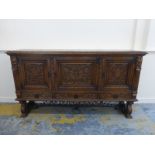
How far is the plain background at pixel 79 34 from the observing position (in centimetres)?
234

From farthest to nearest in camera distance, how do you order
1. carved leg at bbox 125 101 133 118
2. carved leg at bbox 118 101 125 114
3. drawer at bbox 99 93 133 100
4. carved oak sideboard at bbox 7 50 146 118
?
carved leg at bbox 118 101 125 114, carved leg at bbox 125 101 133 118, drawer at bbox 99 93 133 100, carved oak sideboard at bbox 7 50 146 118

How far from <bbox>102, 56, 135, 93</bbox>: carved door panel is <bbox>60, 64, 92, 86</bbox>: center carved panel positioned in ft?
0.67

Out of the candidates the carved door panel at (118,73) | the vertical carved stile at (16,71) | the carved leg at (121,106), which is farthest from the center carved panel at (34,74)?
the carved leg at (121,106)

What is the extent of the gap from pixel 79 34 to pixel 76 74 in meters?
0.67

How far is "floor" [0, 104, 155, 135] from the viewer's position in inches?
81.4

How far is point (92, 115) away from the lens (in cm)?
241

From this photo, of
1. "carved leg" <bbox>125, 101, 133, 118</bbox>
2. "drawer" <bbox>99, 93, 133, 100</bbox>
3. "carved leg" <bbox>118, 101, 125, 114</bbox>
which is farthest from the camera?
"carved leg" <bbox>118, 101, 125, 114</bbox>

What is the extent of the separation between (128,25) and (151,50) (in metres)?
0.51

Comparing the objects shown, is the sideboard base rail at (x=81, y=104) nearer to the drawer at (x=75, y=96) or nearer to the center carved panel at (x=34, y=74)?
the drawer at (x=75, y=96)

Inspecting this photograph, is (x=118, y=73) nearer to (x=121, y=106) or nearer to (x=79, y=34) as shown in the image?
(x=121, y=106)

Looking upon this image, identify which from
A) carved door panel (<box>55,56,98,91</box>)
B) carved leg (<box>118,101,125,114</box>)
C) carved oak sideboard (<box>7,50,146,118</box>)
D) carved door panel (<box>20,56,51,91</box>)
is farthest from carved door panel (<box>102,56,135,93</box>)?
carved door panel (<box>20,56,51,91</box>)

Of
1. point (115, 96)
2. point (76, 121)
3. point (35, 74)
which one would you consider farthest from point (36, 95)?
point (115, 96)

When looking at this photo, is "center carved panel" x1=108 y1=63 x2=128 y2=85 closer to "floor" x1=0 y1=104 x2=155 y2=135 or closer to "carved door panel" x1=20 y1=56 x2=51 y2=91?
"floor" x1=0 y1=104 x2=155 y2=135

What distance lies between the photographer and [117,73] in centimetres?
209
